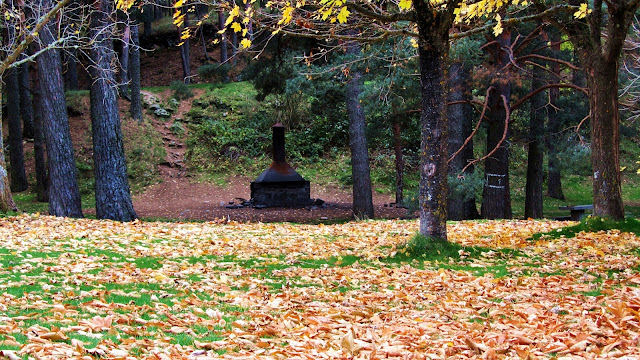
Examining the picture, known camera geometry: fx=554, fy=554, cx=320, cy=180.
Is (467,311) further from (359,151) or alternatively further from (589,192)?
(589,192)

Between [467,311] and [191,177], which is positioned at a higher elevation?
[191,177]

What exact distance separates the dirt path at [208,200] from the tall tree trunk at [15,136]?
4.53m

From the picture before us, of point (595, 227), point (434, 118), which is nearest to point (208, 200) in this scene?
point (434, 118)

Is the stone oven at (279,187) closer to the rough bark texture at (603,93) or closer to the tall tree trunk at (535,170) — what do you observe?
the tall tree trunk at (535,170)

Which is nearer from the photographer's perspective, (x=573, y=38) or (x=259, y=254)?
(x=259, y=254)

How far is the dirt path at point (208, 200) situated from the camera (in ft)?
53.7

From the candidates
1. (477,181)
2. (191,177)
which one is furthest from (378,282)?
(191,177)

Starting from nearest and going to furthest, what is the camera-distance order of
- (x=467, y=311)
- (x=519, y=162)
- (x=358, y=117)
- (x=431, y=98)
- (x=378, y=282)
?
(x=467, y=311) < (x=378, y=282) < (x=431, y=98) < (x=358, y=117) < (x=519, y=162)

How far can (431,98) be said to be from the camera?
23.0ft

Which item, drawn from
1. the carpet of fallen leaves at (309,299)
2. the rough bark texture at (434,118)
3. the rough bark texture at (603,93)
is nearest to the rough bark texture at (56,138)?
the carpet of fallen leaves at (309,299)

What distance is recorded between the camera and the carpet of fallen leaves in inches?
133

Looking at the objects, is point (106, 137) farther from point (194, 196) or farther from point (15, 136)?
point (15, 136)

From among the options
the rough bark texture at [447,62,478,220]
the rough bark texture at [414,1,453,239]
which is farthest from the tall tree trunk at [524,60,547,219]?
the rough bark texture at [414,1,453,239]

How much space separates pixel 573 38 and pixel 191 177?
57.4 feet
